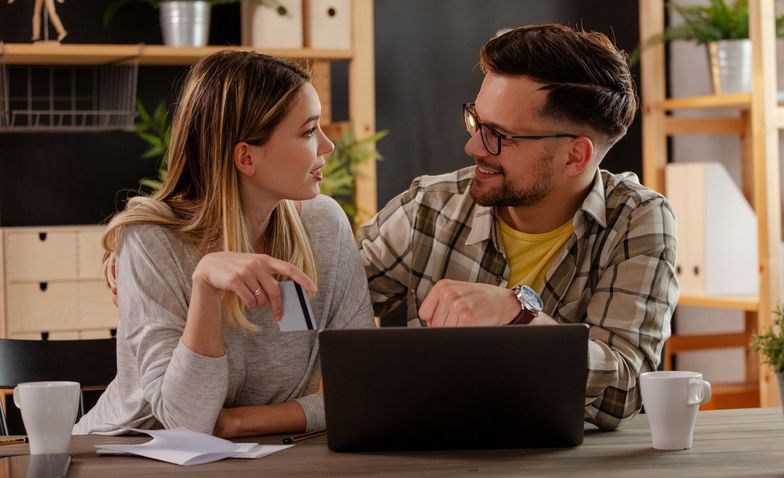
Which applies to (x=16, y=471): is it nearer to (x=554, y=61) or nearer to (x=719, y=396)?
(x=554, y=61)

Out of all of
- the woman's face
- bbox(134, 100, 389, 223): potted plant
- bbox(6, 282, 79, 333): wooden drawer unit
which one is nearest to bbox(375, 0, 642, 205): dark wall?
bbox(134, 100, 389, 223): potted plant

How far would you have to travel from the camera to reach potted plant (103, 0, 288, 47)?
11.3 feet

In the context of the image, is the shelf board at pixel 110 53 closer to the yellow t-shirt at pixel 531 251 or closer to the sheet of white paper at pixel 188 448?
the yellow t-shirt at pixel 531 251

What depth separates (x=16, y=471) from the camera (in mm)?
1387

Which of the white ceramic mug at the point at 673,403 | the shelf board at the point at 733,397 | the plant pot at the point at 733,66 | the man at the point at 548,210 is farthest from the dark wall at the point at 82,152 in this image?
the white ceramic mug at the point at 673,403

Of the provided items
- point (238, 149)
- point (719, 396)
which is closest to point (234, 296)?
point (238, 149)

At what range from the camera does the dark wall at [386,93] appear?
3.69 metres

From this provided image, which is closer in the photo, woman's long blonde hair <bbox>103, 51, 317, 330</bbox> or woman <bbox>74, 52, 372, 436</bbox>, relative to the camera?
woman <bbox>74, 52, 372, 436</bbox>

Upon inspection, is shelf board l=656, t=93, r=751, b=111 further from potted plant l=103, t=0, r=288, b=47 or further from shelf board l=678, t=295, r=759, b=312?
potted plant l=103, t=0, r=288, b=47

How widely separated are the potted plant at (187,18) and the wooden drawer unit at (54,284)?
64cm

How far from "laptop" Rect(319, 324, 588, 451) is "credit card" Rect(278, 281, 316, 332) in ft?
0.41

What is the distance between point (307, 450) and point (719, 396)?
8.11 feet

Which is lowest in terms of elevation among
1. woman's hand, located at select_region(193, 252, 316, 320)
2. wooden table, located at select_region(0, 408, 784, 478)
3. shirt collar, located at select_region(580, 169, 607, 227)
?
wooden table, located at select_region(0, 408, 784, 478)

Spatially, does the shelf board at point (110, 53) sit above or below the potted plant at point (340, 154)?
above
